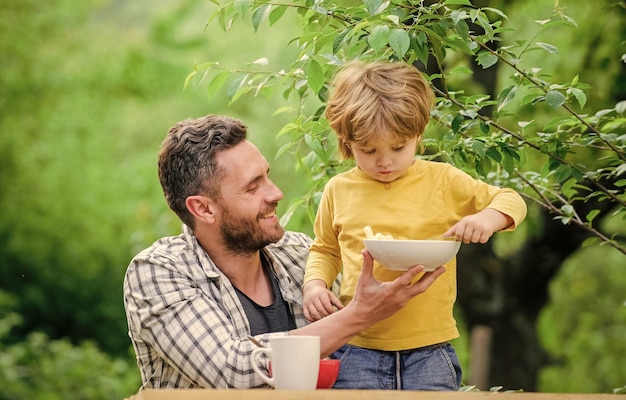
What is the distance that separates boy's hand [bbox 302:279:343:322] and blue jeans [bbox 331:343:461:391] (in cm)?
13

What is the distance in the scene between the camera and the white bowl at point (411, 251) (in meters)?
1.96

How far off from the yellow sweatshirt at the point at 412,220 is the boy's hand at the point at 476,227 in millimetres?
94

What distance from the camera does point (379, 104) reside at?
2.26 meters

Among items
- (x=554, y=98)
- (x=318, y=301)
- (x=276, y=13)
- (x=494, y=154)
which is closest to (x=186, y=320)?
(x=318, y=301)

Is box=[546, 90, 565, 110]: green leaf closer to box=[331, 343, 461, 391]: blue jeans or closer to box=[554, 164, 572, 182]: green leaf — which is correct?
box=[554, 164, 572, 182]: green leaf

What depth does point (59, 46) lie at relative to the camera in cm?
1226

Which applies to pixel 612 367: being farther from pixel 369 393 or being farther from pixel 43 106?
pixel 369 393

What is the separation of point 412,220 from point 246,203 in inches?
19.9

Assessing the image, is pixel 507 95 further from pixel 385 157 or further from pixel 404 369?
pixel 404 369

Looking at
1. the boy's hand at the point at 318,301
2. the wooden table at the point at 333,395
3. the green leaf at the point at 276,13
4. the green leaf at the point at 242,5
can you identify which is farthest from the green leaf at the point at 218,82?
the wooden table at the point at 333,395

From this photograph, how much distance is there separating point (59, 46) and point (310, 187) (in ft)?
32.2

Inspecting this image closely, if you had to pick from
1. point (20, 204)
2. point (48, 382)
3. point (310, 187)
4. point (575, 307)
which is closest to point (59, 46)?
point (20, 204)

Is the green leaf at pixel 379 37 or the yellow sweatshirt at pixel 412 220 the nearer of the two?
the green leaf at pixel 379 37

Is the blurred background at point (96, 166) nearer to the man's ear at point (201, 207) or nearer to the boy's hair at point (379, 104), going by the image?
the man's ear at point (201, 207)
